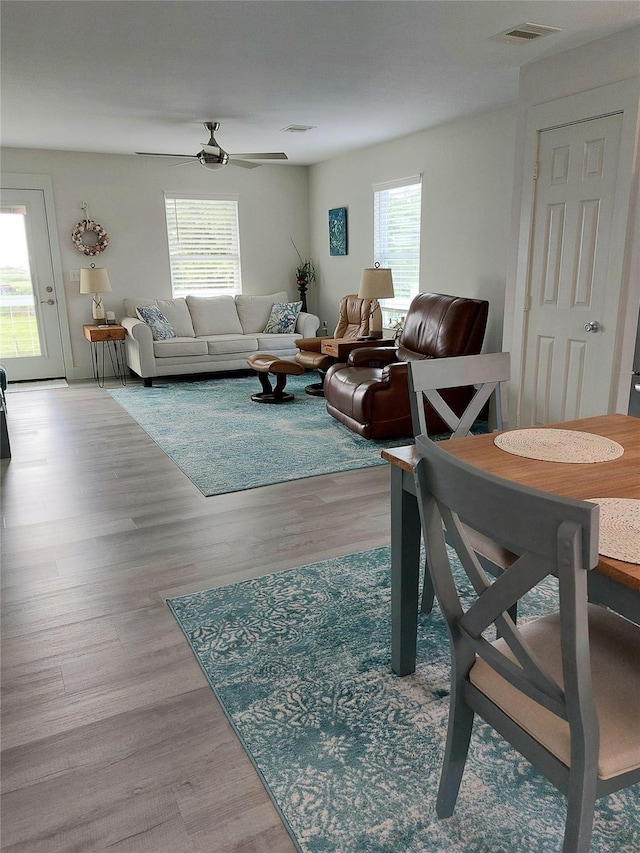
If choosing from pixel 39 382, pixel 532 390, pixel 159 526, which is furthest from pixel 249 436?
pixel 39 382

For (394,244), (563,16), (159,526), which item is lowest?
(159,526)

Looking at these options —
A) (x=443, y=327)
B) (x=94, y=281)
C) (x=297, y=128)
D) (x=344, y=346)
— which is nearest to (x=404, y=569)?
(x=443, y=327)

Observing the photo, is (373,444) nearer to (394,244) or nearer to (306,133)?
(394,244)

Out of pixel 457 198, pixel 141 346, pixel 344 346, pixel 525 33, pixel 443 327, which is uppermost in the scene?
pixel 525 33

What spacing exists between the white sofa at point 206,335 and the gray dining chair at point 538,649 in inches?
228

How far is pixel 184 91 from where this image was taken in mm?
4277

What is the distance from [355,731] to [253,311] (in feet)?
21.2

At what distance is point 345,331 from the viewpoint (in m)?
6.45

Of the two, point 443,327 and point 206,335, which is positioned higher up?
point 443,327

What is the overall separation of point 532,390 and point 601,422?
2.15m

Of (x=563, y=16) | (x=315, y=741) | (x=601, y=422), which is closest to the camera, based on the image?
(x=315, y=741)

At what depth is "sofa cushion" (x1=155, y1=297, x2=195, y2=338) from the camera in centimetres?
718

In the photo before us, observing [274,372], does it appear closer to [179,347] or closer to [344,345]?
[344,345]

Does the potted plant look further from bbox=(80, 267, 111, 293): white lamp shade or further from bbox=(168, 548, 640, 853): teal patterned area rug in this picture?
bbox=(168, 548, 640, 853): teal patterned area rug
